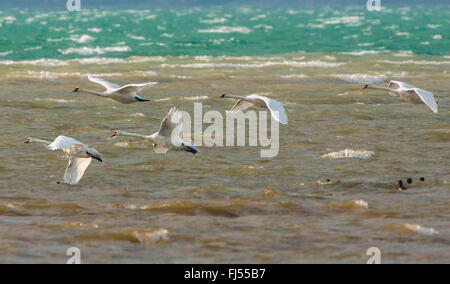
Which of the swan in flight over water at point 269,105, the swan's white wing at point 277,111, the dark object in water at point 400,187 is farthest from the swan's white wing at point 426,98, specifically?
the swan's white wing at point 277,111

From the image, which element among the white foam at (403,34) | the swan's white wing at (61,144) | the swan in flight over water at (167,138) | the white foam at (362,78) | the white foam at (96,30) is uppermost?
the swan's white wing at (61,144)

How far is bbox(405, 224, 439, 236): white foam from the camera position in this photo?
48.2ft

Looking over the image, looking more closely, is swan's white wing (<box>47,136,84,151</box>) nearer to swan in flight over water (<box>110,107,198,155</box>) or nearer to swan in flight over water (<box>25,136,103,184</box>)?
swan in flight over water (<box>25,136,103,184</box>)

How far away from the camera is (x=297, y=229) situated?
14.9 meters

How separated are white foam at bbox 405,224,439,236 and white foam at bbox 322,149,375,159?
652 centimetres

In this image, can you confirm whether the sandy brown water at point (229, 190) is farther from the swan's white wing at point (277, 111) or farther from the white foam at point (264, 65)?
the white foam at point (264, 65)

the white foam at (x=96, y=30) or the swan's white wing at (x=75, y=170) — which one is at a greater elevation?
the swan's white wing at (x=75, y=170)

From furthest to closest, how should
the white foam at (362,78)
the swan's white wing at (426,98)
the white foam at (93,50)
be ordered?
the white foam at (93,50) < the white foam at (362,78) < the swan's white wing at (426,98)

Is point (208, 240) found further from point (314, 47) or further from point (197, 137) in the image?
point (314, 47)

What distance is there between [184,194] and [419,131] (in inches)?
392

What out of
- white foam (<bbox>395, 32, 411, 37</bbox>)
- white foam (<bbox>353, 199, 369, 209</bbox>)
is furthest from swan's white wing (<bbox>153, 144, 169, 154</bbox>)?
white foam (<bbox>395, 32, 411, 37</bbox>)

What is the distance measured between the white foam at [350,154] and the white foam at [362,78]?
2027 centimetres

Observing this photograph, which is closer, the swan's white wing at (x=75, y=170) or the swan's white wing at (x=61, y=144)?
the swan's white wing at (x=61, y=144)

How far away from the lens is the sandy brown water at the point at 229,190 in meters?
13.9
